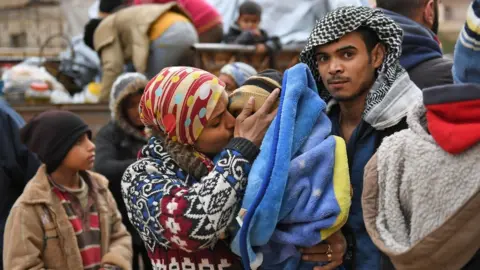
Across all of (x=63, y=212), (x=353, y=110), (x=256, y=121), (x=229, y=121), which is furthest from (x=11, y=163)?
(x=353, y=110)

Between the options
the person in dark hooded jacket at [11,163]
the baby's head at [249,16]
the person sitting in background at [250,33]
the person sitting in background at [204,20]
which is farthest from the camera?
the baby's head at [249,16]

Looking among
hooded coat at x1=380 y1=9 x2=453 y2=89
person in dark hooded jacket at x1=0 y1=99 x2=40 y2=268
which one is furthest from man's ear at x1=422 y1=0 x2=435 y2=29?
person in dark hooded jacket at x1=0 y1=99 x2=40 y2=268

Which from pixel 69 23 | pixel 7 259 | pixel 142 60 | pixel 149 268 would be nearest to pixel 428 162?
pixel 7 259

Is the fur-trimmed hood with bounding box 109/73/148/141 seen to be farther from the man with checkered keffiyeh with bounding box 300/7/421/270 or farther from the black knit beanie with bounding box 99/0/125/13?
the man with checkered keffiyeh with bounding box 300/7/421/270

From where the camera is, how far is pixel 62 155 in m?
3.73

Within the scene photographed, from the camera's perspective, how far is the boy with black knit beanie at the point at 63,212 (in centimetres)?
348

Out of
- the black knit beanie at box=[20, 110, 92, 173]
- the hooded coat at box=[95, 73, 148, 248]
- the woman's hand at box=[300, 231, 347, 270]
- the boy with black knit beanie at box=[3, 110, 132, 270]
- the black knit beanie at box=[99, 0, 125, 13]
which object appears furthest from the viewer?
the black knit beanie at box=[99, 0, 125, 13]

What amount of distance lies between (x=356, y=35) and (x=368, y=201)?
67 cm

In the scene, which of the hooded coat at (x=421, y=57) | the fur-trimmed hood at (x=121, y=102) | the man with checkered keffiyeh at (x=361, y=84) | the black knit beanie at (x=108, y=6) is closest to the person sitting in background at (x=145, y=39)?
the fur-trimmed hood at (x=121, y=102)

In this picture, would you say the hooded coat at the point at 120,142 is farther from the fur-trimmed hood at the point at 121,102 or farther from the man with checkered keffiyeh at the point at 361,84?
the man with checkered keffiyeh at the point at 361,84

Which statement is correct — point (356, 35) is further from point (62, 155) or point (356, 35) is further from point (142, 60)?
point (142, 60)

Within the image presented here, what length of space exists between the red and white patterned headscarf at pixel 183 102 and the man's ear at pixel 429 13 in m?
1.29

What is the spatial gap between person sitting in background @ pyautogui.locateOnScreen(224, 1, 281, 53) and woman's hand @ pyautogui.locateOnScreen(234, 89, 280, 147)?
3760mm

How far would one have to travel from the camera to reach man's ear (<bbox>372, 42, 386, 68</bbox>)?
263 centimetres
